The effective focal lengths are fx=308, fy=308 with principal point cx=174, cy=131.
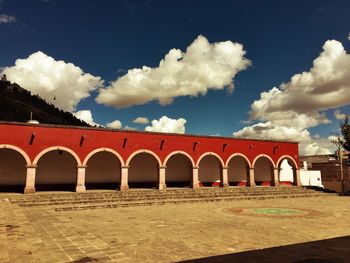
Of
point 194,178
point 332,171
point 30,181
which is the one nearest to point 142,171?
point 194,178

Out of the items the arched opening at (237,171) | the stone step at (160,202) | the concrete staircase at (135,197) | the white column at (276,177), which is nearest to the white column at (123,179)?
the concrete staircase at (135,197)

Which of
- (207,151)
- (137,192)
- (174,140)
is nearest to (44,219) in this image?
(137,192)

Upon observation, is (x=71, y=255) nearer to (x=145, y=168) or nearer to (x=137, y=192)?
(x=137, y=192)

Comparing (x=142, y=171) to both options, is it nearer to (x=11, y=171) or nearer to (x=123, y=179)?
(x=123, y=179)

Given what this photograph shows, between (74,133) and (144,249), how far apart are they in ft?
47.2

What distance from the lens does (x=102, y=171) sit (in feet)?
75.9

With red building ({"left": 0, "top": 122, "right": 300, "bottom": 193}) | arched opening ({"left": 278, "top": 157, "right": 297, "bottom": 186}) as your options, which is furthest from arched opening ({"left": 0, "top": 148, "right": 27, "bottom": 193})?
arched opening ({"left": 278, "top": 157, "right": 297, "bottom": 186})

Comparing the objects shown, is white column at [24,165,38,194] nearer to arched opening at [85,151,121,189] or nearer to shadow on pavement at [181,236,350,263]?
arched opening at [85,151,121,189]

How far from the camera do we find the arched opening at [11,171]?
1981cm

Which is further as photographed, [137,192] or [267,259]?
[137,192]

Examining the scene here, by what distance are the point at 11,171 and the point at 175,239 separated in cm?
1628

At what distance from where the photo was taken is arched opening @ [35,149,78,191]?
21047 millimetres

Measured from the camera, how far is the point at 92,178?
22.7 m

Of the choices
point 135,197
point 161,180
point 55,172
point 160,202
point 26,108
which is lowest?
point 160,202
